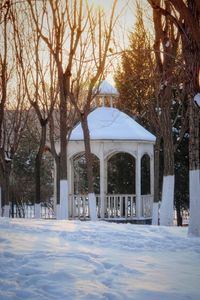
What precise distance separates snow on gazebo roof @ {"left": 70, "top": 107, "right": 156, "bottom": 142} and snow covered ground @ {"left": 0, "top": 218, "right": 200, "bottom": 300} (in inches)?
351

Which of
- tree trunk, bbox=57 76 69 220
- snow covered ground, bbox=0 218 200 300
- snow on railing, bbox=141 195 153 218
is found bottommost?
snow covered ground, bbox=0 218 200 300

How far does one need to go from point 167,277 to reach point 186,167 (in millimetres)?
17727

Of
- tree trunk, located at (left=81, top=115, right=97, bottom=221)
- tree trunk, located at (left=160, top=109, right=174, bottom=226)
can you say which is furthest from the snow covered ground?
tree trunk, located at (left=81, top=115, right=97, bottom=221)

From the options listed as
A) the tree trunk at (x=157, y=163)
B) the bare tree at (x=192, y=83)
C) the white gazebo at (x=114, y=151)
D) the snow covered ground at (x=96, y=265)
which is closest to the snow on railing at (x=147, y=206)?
the white gazebo at (x=114, y=151)

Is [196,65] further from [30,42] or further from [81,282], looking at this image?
[30,42]

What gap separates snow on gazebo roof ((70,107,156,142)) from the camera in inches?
702

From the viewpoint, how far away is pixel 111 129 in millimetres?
18266

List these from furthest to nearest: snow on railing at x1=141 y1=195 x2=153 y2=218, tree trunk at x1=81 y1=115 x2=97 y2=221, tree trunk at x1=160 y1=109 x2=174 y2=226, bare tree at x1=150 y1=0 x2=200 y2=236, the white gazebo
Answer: snow on railing at x1=141 y1=195 x2=153 y2=218
the white gazebo
tree trunk at x1=81 y1=115 x2=97 y2=221
tree trunk at x1=160 y1=109 x2=174 y2=226
bare tree at x1=150 y1=0 x2=200 y2=236

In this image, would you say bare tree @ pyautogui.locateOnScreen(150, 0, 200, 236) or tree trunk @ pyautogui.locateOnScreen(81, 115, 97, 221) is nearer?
bare tree @ pyautogui.locateOnScreen(150, 0, 200, 236)

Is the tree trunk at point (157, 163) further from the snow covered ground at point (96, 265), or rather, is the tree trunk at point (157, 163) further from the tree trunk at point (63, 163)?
the snow covered ground at point (96, 265)

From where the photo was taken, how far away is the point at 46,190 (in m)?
34.4

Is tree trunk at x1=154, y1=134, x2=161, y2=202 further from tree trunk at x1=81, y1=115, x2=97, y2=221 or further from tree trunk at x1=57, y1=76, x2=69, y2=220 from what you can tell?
tree trunk at x1=57, y1=76, x2=69, y2=220

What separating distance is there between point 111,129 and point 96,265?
12514 mm

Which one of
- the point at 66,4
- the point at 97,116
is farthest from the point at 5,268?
the point at 97,116
